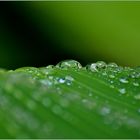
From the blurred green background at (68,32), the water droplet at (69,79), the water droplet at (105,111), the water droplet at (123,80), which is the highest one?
the water droplet at (69,79)

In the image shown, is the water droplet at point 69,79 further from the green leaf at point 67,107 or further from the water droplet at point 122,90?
the water droplet at point 122,90

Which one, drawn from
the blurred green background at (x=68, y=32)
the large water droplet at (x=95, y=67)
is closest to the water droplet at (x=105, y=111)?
the large water droplet at (x=95, y=67)

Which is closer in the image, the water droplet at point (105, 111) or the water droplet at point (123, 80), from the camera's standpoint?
the water droplet at point (105, 111)

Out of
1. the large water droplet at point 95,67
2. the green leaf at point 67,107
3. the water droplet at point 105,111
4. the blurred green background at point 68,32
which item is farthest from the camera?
the blurred green background at point 68,32

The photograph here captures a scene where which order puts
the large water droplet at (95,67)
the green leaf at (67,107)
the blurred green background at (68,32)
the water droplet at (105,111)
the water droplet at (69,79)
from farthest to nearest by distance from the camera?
the blurred green background at (68,32) → the large water droplet at (95,67) → the water droplet at (69,79) → the water droplet at (105,111) → the green leaf at (67,107)

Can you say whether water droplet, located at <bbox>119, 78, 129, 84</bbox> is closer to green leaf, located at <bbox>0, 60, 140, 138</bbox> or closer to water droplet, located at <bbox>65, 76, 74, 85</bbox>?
green leaf, located at <bbox>0, 60, 140, 138</bbox>

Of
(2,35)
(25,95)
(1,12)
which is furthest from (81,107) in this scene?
(1,12)

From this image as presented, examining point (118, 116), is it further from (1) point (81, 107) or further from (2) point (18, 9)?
(2) point (18, 9)

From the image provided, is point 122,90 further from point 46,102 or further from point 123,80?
point 46,102
